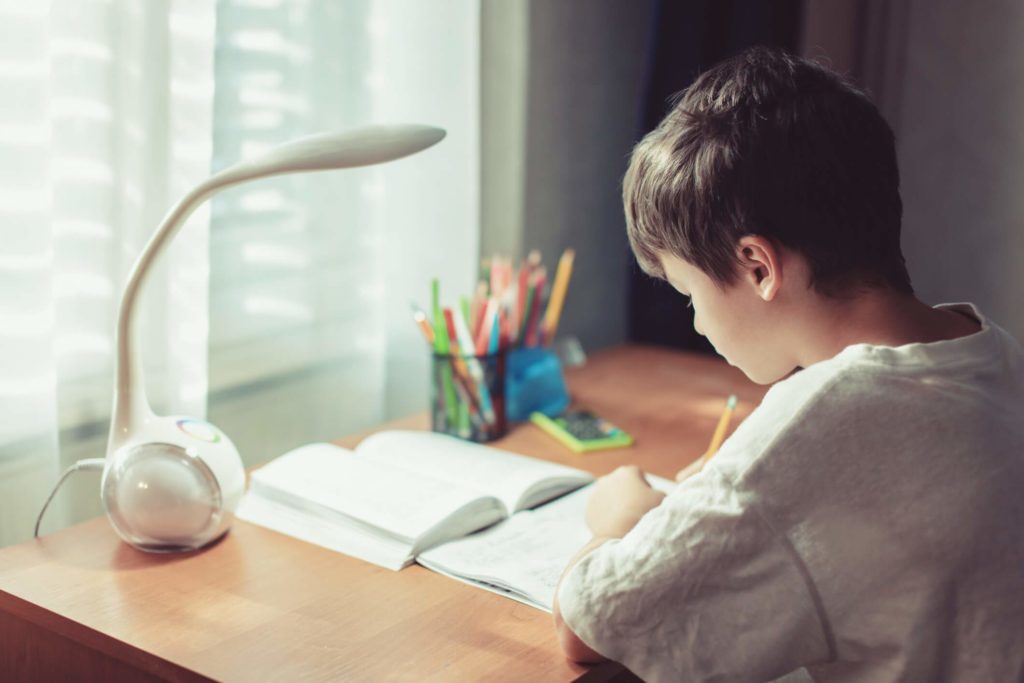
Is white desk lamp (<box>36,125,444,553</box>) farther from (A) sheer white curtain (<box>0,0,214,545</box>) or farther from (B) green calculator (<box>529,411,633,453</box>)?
(B) green calculator (<box>529,411,633,453</box>)

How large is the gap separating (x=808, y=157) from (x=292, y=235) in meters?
0.79

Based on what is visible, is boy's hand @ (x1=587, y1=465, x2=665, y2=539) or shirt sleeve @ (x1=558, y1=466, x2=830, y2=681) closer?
shirt sleeve @ (x1=558, y1=466, x2=830, y2=681)

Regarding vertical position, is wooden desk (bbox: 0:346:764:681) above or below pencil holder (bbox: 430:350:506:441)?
below

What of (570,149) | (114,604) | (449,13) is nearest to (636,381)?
(570,149)

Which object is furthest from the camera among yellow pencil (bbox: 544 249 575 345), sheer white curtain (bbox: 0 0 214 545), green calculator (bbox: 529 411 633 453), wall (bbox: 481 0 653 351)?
wall (bbox: 481 0 653 351)

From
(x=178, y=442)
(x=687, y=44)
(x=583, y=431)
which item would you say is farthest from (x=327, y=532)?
(x=687, y=44)

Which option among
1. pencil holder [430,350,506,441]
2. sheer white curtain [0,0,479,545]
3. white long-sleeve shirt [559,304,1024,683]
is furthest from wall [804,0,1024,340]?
white long-sleeve shirt [559,304,1024,683]

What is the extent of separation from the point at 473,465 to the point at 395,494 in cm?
13

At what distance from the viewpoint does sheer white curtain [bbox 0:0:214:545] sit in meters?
0.97

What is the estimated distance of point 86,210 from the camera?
104 cm

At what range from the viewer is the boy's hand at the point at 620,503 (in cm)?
86

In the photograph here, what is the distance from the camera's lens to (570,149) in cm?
172

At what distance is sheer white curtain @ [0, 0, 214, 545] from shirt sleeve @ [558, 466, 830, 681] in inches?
24.3

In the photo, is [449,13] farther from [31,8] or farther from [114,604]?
[114,604]
